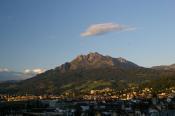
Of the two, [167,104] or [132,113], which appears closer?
[132,113]

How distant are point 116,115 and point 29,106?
1615 inches

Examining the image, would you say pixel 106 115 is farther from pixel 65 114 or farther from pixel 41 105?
pixel 41 105

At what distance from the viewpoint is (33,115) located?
342ft

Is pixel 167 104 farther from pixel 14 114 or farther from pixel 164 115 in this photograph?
pixel 14 114

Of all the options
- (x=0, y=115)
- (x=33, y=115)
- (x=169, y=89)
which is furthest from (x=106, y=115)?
(x=169, y=89)

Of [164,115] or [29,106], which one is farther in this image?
[29,106]

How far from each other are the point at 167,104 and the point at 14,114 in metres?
39.9

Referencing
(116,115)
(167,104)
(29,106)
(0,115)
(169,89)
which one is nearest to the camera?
(116,115)

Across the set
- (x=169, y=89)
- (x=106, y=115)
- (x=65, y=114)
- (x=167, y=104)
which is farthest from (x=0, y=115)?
(x=169, y=89)

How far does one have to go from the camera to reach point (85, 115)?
104m

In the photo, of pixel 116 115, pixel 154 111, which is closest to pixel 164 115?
pixel 154 111

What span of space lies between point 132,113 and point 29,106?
39.5m

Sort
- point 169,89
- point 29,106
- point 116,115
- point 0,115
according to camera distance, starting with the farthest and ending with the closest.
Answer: point 169,89 < point 29,106 < point 0,115 < point 116,115

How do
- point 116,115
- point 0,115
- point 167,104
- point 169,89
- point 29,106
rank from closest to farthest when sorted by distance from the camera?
point 116,115
point 0,115
point 167,104
point 29,106
point 169,89
